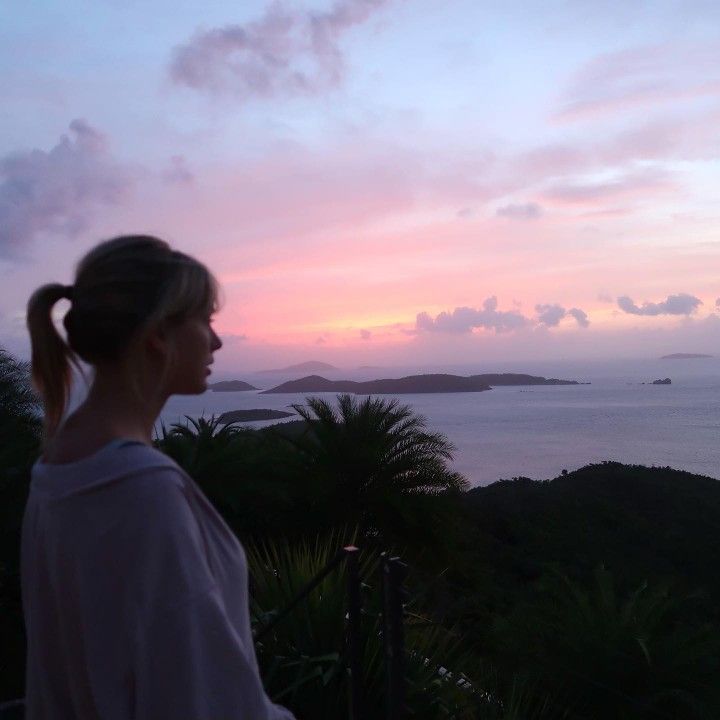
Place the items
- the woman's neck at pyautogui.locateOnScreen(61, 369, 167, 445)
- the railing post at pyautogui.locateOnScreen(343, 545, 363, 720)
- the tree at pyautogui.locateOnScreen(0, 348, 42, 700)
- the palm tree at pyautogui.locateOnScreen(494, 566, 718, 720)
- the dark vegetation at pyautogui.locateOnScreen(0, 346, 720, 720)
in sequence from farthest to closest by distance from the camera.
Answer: the palm tree at pyautogui.locateOnScreen(494, 566, 718, 720) → the tree at pyautogui.locateOnScreen(0, 348, 42, 700) → the dark vegetation at pyautogui.locateOnScreen(0, 346, 720, 720) → the railing post at pyautogui.locateOnScreen(343, 545, 363, 720) → the woman's neck at pyautogui.locateOnScreen(61, 369, 167, 445)

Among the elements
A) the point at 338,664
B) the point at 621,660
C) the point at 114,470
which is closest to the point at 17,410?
the point at 338,664

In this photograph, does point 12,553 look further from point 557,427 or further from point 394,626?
point 557,427

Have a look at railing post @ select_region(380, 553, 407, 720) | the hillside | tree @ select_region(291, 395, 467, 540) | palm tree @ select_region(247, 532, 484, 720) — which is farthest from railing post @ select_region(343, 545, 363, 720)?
the hillside

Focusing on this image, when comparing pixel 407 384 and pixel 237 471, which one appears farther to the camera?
pixel 407 384

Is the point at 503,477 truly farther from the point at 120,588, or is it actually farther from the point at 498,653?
the point at 120,588

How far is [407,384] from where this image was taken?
51.2 metres

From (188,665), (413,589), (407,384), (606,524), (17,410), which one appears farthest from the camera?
(407,384)

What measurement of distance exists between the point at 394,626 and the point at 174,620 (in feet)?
5.48

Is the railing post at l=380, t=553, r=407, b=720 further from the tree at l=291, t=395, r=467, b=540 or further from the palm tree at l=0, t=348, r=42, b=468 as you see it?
the tree at l=291, t=395, r=467, b=540

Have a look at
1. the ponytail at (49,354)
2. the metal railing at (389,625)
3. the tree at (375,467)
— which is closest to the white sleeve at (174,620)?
the ponytail at (49,354)

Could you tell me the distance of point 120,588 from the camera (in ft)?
3.35

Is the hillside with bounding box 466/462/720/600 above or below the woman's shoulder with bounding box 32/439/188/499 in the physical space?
below

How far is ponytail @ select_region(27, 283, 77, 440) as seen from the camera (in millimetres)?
1289

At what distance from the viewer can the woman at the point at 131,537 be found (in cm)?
99
